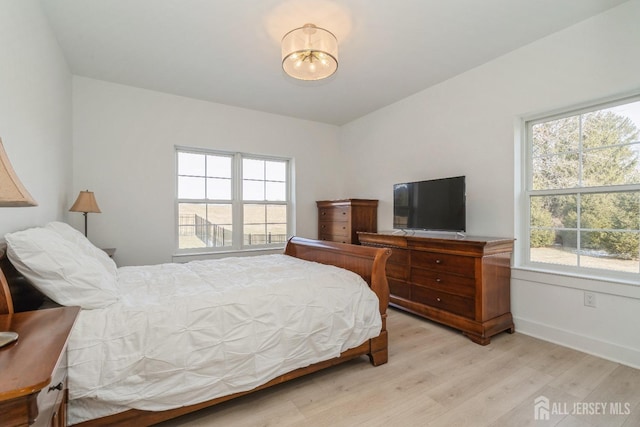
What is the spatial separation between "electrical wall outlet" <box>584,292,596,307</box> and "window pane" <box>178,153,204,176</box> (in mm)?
4370

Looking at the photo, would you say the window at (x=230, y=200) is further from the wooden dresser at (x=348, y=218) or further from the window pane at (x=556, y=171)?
the window pane at (x=556, y=171)

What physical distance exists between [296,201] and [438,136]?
228cm

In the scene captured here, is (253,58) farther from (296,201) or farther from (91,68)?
(296,201)

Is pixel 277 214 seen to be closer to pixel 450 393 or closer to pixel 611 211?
pixel 450 393

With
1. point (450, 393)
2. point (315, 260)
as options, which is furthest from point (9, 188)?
point (450, 393)

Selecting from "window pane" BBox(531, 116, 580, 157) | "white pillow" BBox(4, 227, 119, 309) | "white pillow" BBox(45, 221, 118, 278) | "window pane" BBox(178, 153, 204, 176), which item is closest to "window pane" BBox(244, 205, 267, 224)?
"window pane" BBox(178, 153, 204, 176)

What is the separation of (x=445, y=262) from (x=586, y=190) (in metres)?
1.28

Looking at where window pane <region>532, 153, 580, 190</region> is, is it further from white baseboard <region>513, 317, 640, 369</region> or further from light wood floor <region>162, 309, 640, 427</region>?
light wood floor <region>162, 309, 640, 427</region>

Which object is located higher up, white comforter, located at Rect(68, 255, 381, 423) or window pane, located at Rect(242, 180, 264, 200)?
window pane, located at Rect(242, 180, 264, 200)

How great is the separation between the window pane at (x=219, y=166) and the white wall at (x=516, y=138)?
95.4 inches

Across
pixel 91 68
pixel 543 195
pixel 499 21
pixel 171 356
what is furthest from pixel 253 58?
pixel 543 195

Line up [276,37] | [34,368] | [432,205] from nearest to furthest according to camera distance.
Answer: [34,368] < [276,37] < [432,205]

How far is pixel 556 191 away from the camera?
263cm

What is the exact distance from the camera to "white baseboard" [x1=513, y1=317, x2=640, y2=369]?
83.8 inches
